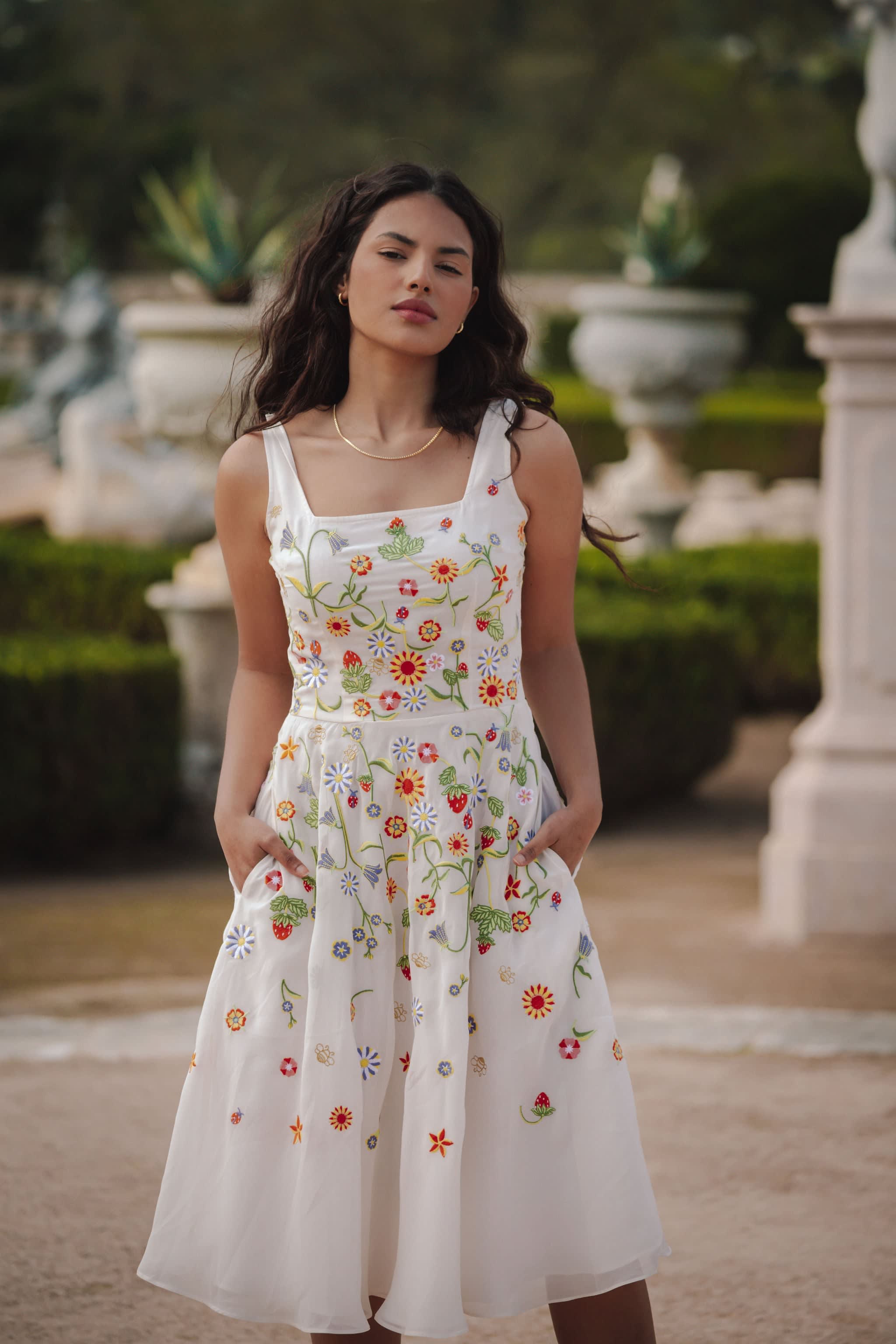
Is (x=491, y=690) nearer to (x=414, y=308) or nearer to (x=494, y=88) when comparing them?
(x=414, y=308)

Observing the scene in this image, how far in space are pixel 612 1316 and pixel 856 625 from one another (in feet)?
10.9

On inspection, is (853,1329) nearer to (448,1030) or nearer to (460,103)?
(448,1030)

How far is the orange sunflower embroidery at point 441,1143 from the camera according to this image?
211 cm

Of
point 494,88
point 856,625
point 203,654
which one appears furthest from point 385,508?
point 494,88

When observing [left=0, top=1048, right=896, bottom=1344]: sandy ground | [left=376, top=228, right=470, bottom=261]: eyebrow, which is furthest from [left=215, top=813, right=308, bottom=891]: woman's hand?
[left=0, top=1048, right=896, bottom=1344]: sandy ground

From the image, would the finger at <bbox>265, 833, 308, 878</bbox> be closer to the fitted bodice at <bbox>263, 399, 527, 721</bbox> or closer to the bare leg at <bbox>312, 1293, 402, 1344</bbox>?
the fitted bodice at <bbox>263, 399, 527, 721</bbox>

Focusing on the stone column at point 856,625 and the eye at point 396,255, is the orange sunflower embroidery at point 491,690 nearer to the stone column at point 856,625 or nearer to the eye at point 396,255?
the eye at point 396,255

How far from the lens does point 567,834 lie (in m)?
2.27

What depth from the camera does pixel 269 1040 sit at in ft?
7.17

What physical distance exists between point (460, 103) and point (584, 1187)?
109 ft

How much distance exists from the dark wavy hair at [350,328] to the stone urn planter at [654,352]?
743 cm

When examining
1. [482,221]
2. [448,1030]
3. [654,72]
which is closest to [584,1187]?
[448,1030]

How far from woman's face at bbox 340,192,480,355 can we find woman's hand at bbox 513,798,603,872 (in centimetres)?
59

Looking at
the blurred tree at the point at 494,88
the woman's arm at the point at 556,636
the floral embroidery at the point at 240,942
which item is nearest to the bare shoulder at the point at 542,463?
the woman's arm at the point at 556,636
